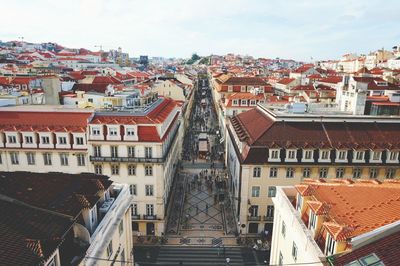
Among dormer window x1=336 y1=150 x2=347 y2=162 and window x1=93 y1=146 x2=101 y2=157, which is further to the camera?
window x1=93 y1=146 x2=101 y2=157

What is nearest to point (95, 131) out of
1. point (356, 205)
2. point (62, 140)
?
point (62, 140)

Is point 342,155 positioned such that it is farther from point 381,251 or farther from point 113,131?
point 113,131

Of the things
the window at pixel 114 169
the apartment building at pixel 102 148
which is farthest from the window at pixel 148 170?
the window at pixel 114 169

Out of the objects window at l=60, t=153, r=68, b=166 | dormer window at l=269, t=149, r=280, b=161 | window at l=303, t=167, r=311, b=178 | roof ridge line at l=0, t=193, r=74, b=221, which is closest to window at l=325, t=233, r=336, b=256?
roof ridge line at l=0, t=193, r=74, b=221

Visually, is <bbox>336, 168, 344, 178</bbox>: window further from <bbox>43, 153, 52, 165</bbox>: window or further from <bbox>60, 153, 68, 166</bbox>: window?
<bbox>43, 153, 52, 165</bbox>: window

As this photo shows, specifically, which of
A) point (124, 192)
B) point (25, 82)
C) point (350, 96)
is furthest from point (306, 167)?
point (25, 82)
